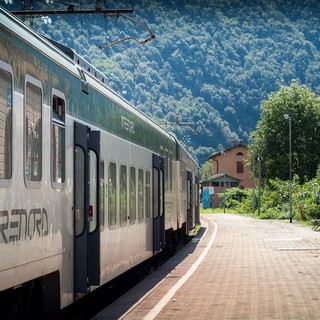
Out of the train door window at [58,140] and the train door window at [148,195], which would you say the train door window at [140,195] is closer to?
the train door window at [148,195]

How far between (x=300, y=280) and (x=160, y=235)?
3.94 m

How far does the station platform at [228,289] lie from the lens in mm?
12570

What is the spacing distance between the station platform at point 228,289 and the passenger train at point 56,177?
2.41 ft

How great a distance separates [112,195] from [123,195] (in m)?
1.22

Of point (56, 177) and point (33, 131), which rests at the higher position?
point (33, 131)

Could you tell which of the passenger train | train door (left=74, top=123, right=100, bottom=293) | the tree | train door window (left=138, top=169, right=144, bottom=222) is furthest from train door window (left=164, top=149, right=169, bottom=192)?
the tree

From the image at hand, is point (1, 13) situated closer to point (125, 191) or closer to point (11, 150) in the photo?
point (11, 150)

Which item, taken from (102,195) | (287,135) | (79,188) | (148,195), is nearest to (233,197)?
(287,135)

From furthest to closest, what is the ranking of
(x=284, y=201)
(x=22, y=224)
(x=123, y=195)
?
(x=284, y=201) < (x=123, y=195) < (x=22, y=224)

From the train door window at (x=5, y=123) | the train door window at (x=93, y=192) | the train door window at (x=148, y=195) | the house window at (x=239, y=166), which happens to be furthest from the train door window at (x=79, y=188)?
the house window at (x=239, y=166)

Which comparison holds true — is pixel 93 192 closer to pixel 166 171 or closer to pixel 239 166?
pixel 166 171

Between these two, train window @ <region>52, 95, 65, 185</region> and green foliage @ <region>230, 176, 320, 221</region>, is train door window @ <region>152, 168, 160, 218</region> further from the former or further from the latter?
green foliage @ <region>230, 176, 320, 221</region>

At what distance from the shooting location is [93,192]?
1152cm

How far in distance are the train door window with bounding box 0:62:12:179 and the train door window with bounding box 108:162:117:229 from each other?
551 cm
